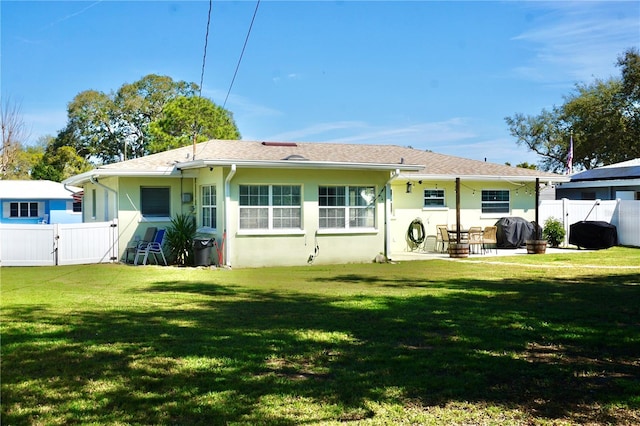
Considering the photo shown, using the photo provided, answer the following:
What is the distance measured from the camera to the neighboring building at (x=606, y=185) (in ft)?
92.0

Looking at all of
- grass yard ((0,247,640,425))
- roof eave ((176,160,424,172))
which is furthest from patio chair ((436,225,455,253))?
grass yard ((0,247,640,425))

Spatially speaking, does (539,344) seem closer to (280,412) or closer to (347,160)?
(280,412)

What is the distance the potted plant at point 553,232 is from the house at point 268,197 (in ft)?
15.6

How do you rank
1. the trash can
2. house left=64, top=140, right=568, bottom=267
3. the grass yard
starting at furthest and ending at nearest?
house left=64, top=140, right=568, bottom=267 < the trash can < the grass yard

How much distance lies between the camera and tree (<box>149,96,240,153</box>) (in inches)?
1777

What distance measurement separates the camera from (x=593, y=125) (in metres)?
47.5

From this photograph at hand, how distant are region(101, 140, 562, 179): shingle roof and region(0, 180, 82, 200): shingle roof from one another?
54.8 feet

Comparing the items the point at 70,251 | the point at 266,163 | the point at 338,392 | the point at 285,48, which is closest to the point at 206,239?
the point at 266,163

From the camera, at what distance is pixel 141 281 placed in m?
13.9

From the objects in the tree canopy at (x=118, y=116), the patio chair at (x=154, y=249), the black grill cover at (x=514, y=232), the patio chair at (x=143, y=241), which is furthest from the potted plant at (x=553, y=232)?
the tree canopy at (x=118, y=116)

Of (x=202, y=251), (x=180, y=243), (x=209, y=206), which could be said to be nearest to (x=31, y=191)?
(x=180, y=243)

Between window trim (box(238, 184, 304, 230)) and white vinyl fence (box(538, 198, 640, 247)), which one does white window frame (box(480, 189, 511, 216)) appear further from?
window trim (box(238, 184, 304, 230))

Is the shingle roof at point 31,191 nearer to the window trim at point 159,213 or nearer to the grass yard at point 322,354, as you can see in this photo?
the window trim at point 159,213

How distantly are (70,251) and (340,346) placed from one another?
13.5m
